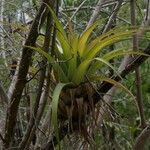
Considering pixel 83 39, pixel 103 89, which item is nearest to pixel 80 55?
pixel 83 39

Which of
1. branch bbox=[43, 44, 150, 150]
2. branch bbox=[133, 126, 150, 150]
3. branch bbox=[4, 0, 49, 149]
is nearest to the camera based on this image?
branch bbox=[4, 0, 49, 149]

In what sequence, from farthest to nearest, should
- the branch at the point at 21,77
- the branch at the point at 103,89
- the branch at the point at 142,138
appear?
the branch at the point at 142,138, the branch at the point at 103,89, the branch at the point at 21,77

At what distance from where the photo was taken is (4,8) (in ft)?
9.45

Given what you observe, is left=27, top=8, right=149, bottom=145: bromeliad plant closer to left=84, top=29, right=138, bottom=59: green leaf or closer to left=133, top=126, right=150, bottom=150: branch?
left=84, top=29, right=138, bottom=59: green leaf

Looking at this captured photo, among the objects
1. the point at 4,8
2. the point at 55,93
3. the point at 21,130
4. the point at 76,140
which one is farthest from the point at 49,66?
the point at 4,8

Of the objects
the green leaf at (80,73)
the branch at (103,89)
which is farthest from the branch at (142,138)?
the green leaf at (80,73)

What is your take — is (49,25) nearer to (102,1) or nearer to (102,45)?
(102,45)

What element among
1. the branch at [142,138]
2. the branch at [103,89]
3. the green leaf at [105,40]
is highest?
the green leaf at [105,40]

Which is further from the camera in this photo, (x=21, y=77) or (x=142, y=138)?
(x=142, y=138)

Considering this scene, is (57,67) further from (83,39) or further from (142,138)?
(142,138)

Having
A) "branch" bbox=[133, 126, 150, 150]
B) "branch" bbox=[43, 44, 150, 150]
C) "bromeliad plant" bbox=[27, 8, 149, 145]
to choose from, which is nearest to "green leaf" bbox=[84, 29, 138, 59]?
"bromeliad plant" bbox=[27, 8, 149, 145]

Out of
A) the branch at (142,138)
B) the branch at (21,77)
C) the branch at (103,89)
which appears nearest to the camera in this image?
the branch at (21,77)

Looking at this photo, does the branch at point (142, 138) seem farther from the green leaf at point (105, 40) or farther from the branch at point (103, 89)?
the green leaf at point (105, 40)

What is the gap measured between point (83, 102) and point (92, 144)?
0.58ft
